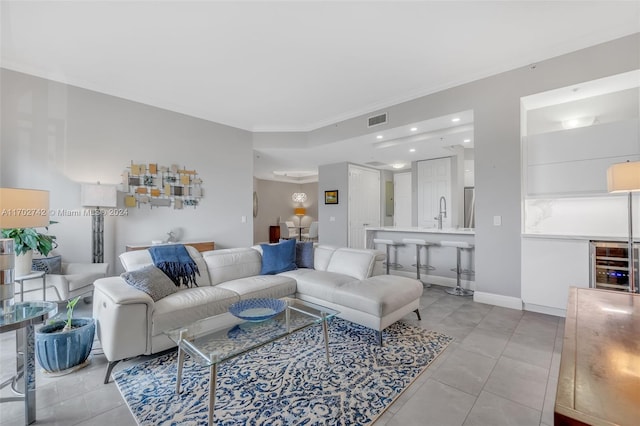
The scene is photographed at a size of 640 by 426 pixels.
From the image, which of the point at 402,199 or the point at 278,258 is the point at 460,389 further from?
the point at 402,199

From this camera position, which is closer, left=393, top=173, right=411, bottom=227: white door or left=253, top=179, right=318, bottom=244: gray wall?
left=393, top=173, right=411, bottom=227: white door

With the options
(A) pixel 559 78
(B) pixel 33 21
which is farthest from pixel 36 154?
(A) pixel 559 78

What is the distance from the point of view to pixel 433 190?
6.64 m

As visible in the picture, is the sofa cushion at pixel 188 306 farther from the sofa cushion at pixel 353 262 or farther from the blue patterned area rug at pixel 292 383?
the sofa cushion at pixel 353 262

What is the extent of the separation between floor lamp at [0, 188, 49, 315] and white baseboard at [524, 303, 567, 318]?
15.7 ft

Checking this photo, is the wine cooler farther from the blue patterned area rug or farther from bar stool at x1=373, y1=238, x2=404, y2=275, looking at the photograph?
bar stool at x1=373, y1=238, x2=404, y2=275

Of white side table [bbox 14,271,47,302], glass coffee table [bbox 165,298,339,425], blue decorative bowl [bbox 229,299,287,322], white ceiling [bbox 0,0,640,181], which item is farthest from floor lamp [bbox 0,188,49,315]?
white ceiling [bbox 0,0,640,181]

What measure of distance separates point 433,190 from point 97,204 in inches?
252

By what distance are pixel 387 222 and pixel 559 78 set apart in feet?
17.7

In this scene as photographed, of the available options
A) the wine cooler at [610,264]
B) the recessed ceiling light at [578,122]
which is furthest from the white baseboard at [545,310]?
the recessed ceiling light at [578,122]

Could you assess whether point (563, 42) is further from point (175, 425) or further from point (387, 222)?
point (387, 222)

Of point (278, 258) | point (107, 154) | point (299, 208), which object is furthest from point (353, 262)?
point (299, 208)

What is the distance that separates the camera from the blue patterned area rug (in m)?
1.67

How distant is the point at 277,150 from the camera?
604cm
